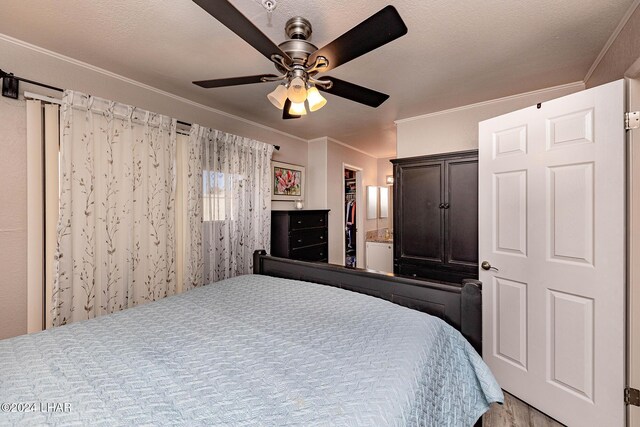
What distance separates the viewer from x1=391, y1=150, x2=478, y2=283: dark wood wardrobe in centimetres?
248

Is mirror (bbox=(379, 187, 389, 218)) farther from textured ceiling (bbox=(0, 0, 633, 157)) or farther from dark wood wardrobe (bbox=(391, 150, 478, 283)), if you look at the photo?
textured ceiling (bbox=(0, 0, 633, 157))

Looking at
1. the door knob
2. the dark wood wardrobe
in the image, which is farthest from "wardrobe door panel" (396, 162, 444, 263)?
the door knob

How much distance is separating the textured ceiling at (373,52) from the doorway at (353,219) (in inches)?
100

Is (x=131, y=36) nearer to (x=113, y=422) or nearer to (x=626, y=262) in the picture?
(x=113, y=422)

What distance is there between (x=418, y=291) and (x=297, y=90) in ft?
4.26

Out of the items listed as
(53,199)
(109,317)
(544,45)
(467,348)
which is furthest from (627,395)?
(53,199)

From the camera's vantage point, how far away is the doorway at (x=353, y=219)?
16.6 feet

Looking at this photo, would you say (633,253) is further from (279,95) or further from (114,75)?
(114,75)

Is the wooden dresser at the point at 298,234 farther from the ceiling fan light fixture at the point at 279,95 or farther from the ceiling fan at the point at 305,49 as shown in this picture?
the ceiling fan light fixture at the point at 279,95

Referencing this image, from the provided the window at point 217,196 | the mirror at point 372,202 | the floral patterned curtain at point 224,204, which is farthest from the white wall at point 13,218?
the mirror at point 372,202

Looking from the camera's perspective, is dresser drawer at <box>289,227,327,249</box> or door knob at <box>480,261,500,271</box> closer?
door knob at <box>480,261,500,271</box>

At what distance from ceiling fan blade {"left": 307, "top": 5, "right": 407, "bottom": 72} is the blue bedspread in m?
1.27

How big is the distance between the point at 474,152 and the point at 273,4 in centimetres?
203

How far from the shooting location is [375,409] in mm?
762
